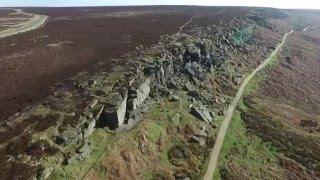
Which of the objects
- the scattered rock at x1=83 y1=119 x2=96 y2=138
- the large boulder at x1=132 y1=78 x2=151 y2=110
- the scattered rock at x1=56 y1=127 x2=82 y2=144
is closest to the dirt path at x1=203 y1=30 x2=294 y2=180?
the large boulder at x1=132 y1=78 x2=151 y2=110

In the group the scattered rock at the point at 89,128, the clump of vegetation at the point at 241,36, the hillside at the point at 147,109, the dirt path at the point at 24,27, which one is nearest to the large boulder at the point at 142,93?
the hillside at the point at 147,109

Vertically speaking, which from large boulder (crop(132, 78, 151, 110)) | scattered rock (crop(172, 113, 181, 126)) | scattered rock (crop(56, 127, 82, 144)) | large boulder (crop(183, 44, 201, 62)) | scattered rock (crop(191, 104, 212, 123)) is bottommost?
scattered rock (crop(191, 104, 212, 123))

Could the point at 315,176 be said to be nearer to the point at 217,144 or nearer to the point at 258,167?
the point at 258,167

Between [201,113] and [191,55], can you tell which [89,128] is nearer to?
[201,113]

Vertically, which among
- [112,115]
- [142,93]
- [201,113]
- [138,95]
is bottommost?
[201,113]

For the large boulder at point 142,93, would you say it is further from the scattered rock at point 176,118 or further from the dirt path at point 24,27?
the dirt path at point 24,27

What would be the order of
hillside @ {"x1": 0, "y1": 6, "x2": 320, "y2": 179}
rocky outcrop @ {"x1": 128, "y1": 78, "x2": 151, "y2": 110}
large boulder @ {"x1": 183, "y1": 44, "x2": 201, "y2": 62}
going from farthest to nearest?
large boulder @ {"x1": 183, "y1": 44, "x2": 201, "y2": 62}, rocky outcrop @ {"x1": 128, "y1": 78, "x2": 151, "y2": 110}, hillside @ {"x1": 0, "y1": 6, "x2": 320, "y2": 179}

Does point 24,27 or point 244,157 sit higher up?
point 24,27

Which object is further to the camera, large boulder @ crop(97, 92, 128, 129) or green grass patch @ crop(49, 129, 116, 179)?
large boulder @ crop(97, 92, 128, 129)

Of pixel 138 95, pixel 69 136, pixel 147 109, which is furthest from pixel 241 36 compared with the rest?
pixel 69 136

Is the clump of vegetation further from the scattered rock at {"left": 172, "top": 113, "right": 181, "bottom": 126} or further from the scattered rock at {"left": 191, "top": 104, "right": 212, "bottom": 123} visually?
the scattered rock at {"left": 172, "top": 113, "right": 181, "bottom": 126}
